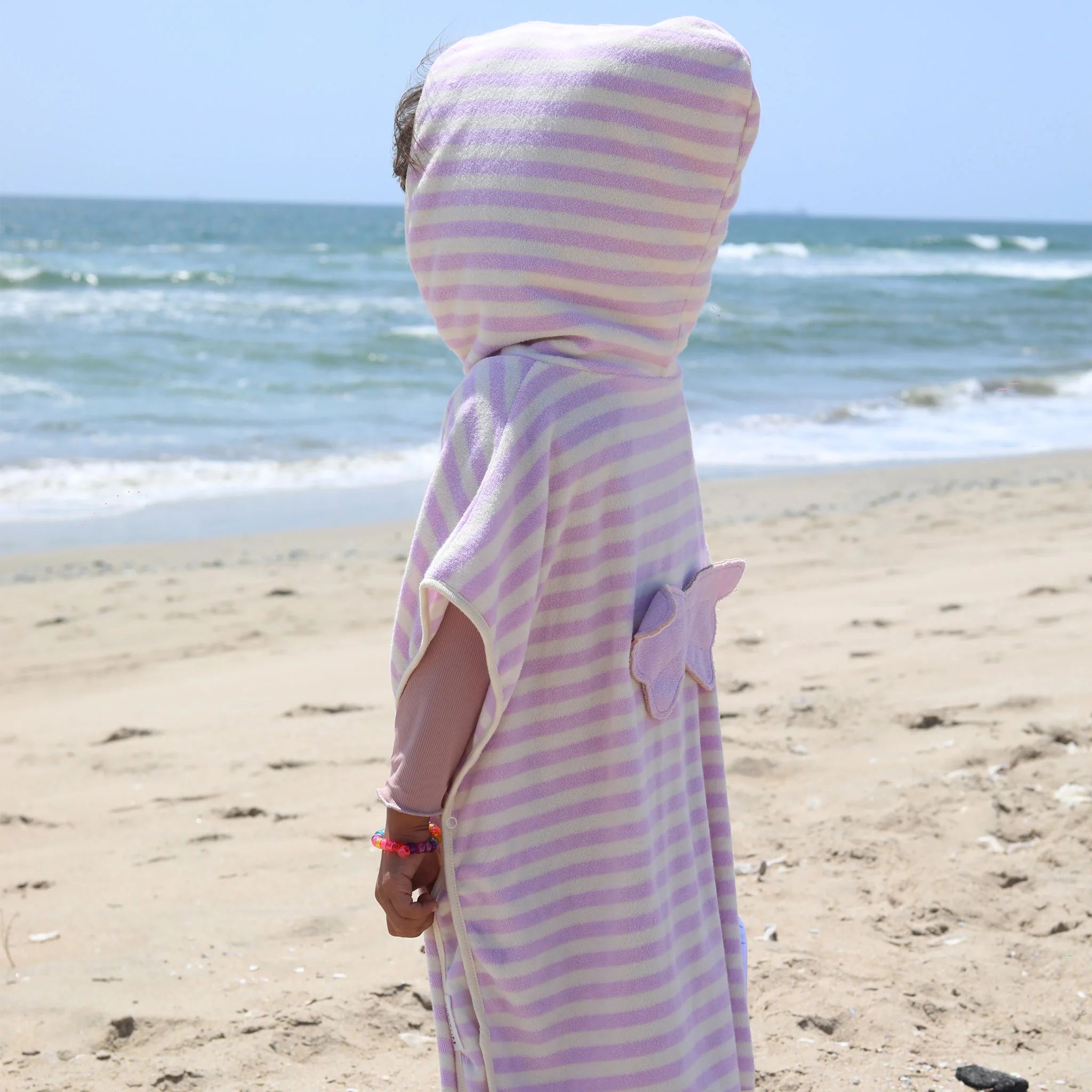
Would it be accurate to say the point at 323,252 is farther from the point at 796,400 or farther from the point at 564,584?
the point at 564,584

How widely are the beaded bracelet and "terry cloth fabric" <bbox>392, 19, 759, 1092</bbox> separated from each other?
0.08ft

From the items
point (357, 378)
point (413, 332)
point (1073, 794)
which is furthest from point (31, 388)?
point (1073, 794)

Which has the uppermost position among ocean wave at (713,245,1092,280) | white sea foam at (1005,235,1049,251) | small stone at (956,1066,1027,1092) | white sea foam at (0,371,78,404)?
small stone at (956,1066,1027,1092)

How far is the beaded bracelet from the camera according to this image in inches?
51.9

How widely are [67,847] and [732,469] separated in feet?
23.0

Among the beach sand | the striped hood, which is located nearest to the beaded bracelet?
the striped hood

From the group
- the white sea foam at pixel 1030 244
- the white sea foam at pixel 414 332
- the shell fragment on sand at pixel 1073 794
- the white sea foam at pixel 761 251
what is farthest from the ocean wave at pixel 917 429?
the white sea foam at pixel 1030 244

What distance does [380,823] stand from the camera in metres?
3.20

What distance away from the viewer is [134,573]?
20.6 ft

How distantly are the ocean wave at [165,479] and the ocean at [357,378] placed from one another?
25 mm

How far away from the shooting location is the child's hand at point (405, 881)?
132 centimetres

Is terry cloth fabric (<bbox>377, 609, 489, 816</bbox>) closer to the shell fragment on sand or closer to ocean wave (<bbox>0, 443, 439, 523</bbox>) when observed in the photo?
the shell fragment on sand

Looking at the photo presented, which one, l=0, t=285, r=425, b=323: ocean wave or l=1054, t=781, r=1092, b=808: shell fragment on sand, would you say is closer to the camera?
l=1054, t=781, r=1092, b=808: shell fragment on sand

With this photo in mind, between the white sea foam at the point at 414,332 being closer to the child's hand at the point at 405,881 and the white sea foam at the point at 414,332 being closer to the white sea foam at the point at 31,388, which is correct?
the white sea foam at the point at 31,388
